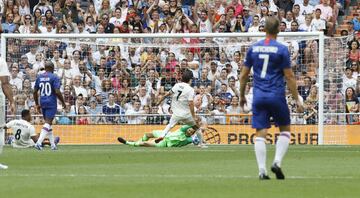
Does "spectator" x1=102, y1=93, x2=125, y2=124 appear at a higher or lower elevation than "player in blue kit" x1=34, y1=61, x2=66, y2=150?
lower

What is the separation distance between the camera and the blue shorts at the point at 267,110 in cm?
1666

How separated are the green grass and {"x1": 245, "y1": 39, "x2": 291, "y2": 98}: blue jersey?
4.32 feet

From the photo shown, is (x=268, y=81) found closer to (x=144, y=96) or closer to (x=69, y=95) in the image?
(x=144, y=96)

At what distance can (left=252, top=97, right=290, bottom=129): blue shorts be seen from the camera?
16.7m

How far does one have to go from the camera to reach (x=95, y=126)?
111ft

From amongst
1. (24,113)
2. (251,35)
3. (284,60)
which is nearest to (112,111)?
(24,113)

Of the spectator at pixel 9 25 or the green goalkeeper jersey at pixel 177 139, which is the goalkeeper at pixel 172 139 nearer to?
the green goalkeeper jersey at pixel 177 139

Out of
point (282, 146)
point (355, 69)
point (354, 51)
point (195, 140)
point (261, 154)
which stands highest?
point (354, 51)

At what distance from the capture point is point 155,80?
3394 cm

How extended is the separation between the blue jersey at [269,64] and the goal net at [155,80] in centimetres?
1639

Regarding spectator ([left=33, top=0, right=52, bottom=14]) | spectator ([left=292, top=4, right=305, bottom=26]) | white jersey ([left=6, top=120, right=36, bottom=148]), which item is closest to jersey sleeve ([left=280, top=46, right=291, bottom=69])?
white jersey ([left=6, top=120, right=36, bottom=148])

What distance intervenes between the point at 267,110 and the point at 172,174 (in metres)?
2.19

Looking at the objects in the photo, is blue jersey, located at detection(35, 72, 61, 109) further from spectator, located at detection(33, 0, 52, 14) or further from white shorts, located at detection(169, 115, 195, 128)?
spectator, located at detection(33, 0, 52, 14)

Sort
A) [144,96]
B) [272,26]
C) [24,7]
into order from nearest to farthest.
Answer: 1. [272,26]
2. [144,96]
3. [24,7]
